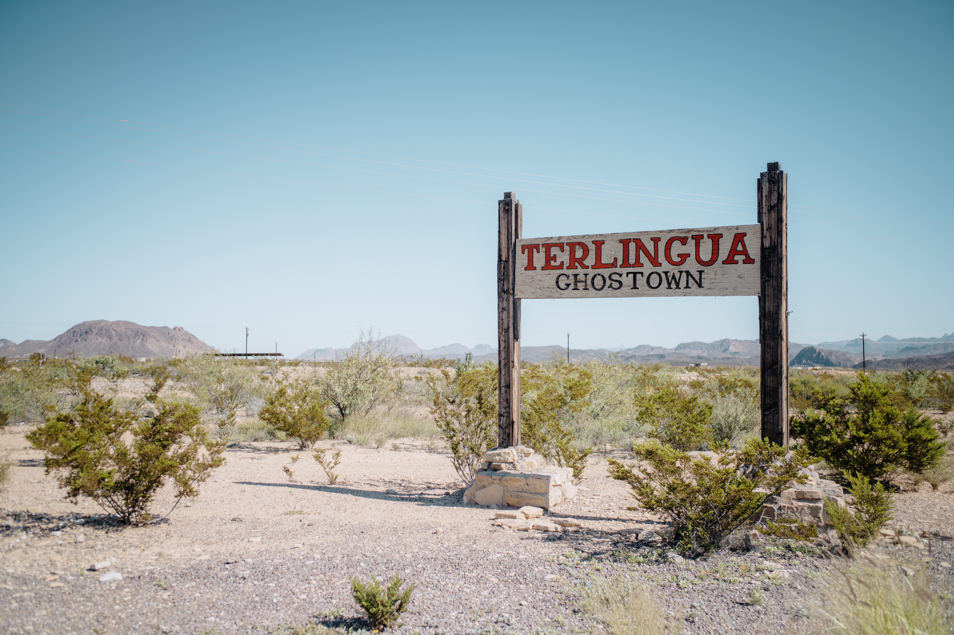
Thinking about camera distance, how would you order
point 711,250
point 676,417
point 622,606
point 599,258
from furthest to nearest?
point 676,417
point 599,258
point 711,250
point 622,606

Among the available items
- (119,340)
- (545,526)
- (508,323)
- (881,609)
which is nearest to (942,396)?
(508,323)

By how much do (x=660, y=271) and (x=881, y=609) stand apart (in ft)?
13.2

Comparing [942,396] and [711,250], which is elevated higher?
[711,250]

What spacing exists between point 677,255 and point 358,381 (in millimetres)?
10512

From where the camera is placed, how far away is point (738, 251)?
6168mm

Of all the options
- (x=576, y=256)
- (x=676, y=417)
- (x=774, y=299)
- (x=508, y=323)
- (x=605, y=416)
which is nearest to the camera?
(x=774, y=299)

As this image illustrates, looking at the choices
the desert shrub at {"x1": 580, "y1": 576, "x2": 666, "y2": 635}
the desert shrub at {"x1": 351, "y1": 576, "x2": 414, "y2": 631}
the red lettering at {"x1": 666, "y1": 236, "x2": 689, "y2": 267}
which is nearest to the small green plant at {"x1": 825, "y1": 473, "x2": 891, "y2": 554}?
the desert shrub at {"x1": 580, "y1": 576, "x2": 666, "y2": 635}

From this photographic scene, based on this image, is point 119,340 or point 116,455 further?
point 119,340

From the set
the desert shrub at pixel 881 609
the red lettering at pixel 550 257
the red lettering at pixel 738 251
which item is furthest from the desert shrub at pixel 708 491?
the red lettering at pixel 550 257

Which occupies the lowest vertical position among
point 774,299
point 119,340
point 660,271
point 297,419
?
point 297,419

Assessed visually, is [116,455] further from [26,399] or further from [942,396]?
[942,396]

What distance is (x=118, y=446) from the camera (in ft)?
19.2

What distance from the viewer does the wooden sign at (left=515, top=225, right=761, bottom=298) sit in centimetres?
618

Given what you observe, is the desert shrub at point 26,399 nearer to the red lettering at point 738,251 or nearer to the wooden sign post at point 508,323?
the wooden sign post at point 508,323
